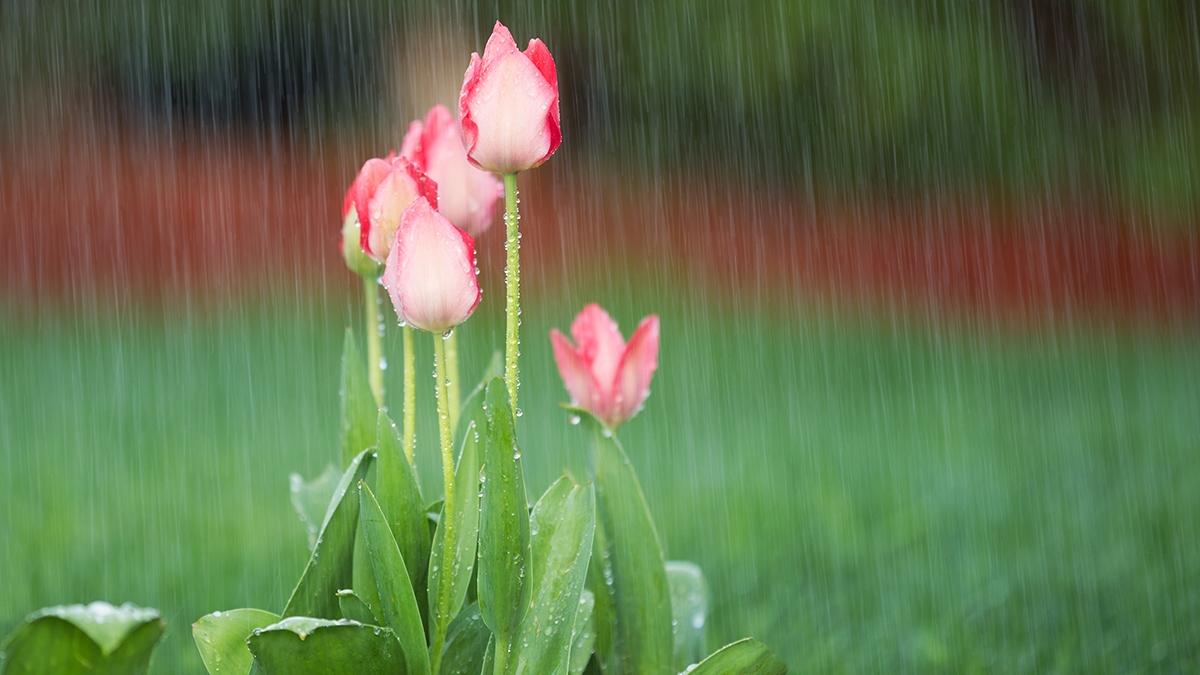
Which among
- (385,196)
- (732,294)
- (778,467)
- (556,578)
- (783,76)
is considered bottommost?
(778,467)

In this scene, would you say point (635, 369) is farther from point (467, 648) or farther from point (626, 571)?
point (467, 648)

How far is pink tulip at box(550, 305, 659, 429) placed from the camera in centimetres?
114

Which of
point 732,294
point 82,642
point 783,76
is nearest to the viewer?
point 82,642

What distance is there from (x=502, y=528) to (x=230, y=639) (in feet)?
0.81

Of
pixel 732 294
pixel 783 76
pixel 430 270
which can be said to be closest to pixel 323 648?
pixel 430 270

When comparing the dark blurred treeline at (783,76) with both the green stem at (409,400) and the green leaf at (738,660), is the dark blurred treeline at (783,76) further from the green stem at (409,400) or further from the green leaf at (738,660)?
the green leaf at (738,660)

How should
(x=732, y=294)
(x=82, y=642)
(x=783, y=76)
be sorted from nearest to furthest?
(x=82, y=642) < (x=732, y=294) < (x=783, y=76)

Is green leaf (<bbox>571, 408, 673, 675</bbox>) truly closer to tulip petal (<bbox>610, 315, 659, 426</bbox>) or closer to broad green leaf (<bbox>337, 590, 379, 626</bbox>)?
tulip petal (<bbox>610, 315, 659, 426</bbox>)

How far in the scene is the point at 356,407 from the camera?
3.58 ft

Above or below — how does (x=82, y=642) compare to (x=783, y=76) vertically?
below

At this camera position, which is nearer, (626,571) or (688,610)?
(626,571)

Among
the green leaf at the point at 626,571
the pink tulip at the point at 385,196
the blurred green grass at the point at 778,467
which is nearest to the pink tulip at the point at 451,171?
the pink tulip at the point at 385,196

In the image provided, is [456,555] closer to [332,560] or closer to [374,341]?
[332,560]

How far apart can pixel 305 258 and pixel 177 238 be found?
55 centimetres
